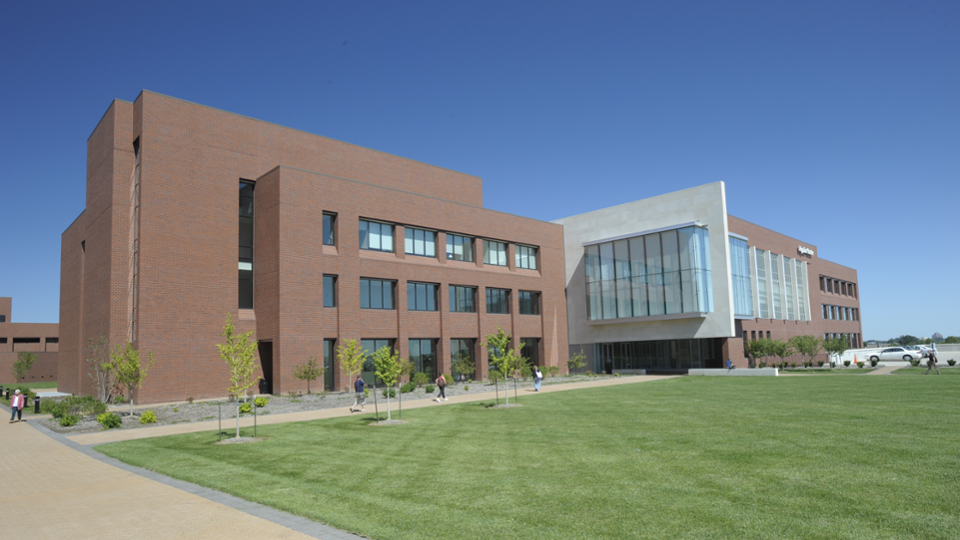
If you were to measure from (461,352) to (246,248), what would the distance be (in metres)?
17.1

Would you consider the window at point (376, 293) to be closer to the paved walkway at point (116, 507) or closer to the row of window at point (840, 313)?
the paved walkway at point (116, 507)

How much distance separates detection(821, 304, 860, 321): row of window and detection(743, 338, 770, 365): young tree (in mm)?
25653

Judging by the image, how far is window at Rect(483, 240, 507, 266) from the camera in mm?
Answer: 47875

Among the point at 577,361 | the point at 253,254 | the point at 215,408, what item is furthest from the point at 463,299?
the point at 215,408

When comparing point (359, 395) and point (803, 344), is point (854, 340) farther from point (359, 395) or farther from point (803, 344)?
point (359, 395)

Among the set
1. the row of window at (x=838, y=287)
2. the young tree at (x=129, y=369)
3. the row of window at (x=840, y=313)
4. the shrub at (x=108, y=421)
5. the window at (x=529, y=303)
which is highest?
the row of window at (x=838, y=287)

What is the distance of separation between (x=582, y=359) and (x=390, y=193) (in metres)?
23.0

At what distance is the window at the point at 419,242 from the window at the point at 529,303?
10192mm

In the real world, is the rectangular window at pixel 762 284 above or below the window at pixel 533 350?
above

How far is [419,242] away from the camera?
42.8 m

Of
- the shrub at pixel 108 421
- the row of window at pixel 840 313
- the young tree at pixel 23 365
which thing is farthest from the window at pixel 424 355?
the young tree at pixel 23 365

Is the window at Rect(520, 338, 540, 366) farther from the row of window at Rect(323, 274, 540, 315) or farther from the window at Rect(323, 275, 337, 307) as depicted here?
the window at Rect(323, 275, 337, 307)

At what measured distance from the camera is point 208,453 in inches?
611

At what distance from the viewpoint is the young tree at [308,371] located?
111ft
